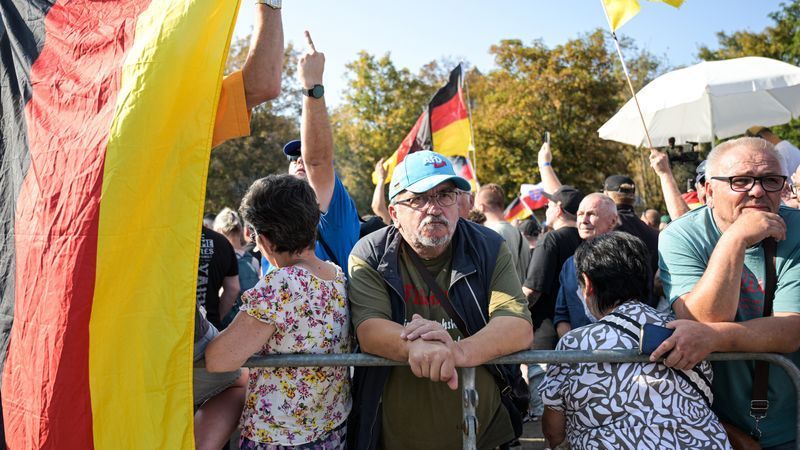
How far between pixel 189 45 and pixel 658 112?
225 inches

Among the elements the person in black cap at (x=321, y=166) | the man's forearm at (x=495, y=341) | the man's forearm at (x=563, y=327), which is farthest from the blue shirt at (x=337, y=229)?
the man's forearm at (x=563, y=327)

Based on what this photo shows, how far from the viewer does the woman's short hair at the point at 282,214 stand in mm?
2617

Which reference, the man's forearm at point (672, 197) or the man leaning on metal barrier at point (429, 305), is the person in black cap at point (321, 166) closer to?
the man leaning on metal barrier at point (429, 305)

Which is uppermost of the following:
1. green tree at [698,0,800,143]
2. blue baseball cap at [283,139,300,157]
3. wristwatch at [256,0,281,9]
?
green tree at [698,0,800,143]

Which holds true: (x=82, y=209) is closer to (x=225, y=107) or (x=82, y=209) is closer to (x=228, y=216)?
(x=225, y=107)

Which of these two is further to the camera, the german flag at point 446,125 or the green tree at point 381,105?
the green tree at point 381,105

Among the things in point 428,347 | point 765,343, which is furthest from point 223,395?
point 765,343

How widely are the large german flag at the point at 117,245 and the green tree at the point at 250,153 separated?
81.8 ft

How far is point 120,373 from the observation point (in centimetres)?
220

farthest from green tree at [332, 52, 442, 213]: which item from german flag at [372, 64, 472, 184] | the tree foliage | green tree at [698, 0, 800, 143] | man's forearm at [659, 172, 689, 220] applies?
man's forearm at [659, 172, 689, 220]

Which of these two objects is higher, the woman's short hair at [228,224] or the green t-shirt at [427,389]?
the woman's short hair at [228,224]

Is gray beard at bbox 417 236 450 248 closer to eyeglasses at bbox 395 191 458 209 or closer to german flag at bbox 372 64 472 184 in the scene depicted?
eyeglasses at bbox 395 191 458 209

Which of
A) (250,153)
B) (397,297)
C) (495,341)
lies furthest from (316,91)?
(250,153)

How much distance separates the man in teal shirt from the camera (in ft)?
8.41
